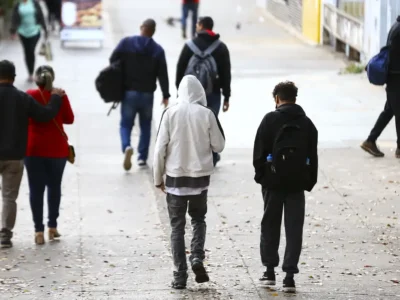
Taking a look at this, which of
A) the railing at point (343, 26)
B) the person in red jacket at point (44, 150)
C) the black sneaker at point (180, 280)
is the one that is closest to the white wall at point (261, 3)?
the railing at point (343, 26)

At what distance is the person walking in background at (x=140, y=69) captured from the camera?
487 inches

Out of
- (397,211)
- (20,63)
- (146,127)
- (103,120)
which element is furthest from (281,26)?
(397,211)

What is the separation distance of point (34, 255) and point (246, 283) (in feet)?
6.81

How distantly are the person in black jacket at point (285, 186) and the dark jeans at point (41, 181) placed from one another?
7.68 ft

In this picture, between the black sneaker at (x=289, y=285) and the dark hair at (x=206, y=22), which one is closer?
the black sneaker at (x=289, y=285)

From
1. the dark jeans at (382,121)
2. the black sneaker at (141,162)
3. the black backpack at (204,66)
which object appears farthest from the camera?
the black sneaker at (141,162)

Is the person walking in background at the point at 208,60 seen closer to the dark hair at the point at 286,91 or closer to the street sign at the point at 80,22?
the dark hair at the point at 286,91

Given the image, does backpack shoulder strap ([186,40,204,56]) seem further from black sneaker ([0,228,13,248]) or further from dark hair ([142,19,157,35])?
black sneaker ([0,228,13,248])

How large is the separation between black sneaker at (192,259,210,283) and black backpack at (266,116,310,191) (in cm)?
82

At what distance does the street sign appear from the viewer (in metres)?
24.6

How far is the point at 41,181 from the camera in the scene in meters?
9.38

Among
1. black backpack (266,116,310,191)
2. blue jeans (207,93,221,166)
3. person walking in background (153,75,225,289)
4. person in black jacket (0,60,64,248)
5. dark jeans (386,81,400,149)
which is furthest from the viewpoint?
blue jeans (207,93,221,166)

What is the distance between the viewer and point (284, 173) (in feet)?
24.6

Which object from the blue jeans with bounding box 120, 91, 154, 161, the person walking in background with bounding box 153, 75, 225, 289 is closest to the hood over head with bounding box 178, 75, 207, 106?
the person walking in background with bounding box 153, 75, 225, 289
